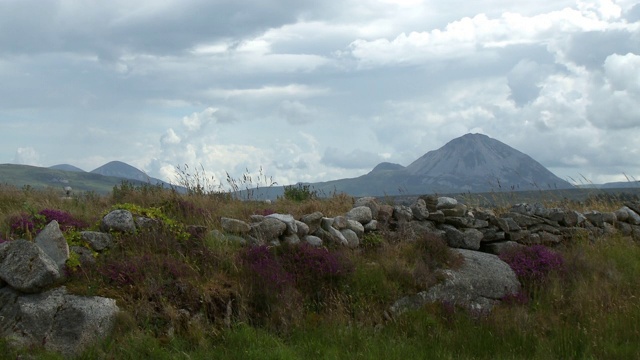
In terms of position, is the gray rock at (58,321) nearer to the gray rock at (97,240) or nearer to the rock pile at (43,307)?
the rock pile at (43,307)

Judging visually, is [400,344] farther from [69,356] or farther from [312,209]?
[312,209]

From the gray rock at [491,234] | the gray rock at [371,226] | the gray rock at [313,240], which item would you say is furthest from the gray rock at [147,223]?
the gray rock at [491,234]

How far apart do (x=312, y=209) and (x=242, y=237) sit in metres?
2.54

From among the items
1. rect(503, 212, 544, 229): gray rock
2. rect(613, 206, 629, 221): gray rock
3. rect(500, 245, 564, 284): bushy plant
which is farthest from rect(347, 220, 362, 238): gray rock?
rect(613, 206, 629, 221): gray rock

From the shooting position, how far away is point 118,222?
10.4 m

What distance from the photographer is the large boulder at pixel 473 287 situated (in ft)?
33.1

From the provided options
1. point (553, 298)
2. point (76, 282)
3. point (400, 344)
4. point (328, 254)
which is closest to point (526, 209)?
point (553, 298)

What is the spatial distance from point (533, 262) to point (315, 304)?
4913mm

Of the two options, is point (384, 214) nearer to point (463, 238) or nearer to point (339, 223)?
point (339, 223)

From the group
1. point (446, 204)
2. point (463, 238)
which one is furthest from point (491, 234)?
point (446, 204)

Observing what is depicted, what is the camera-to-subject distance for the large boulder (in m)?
10.1

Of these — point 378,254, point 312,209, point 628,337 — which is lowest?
point 628,337

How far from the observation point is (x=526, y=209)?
14.8 metres

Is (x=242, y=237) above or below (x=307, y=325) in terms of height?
above
